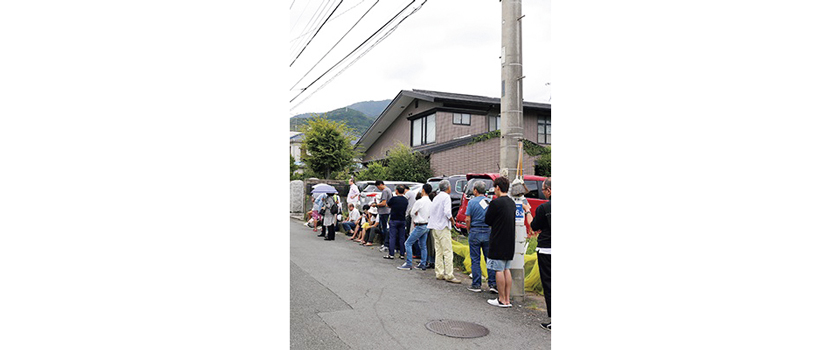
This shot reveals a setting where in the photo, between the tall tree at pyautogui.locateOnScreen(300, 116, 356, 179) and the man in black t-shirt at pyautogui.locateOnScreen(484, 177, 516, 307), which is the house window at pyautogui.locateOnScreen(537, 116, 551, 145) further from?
the man in black t-shirt at pyautogui.locateOnScreen(484, 177, 516, 307)

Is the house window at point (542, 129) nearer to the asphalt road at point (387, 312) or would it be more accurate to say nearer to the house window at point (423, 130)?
the house window at point (423, 130)

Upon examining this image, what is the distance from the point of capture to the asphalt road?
4.57 metres

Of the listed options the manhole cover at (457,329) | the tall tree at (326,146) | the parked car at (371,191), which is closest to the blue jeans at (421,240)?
the manhole cover at (457,329)

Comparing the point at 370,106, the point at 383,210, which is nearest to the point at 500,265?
the point at 383,210

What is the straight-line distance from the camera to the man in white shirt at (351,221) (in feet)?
45.5

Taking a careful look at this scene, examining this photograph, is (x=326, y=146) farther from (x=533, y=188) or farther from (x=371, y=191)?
(x=533, y=188)

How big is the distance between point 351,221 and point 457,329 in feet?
31.0

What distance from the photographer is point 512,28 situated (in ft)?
21.8

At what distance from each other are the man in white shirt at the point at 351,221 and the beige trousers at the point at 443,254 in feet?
19.7

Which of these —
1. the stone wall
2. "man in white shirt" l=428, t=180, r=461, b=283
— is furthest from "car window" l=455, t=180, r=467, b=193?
the stone wall

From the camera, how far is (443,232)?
305 inches

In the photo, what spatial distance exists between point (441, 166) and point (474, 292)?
1475 centimetres

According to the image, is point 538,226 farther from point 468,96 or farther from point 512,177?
point 468,96

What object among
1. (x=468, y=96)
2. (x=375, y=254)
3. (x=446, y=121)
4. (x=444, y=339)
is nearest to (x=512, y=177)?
(x=444, y=339)
